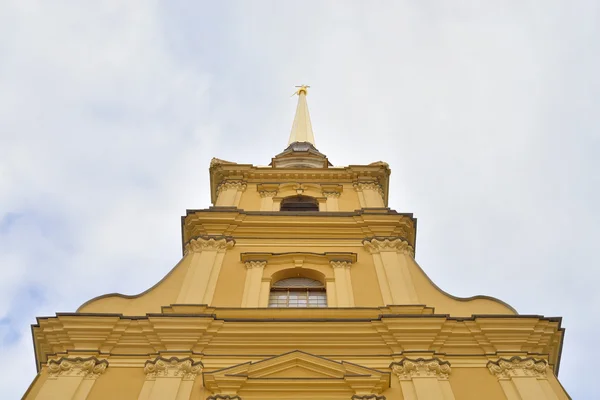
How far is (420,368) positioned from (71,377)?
7551 mm

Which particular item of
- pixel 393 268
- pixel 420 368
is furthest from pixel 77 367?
pixel 393 268

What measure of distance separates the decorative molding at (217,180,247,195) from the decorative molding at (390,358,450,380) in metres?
12.8

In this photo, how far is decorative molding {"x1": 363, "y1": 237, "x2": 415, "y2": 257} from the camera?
22062 millimetres

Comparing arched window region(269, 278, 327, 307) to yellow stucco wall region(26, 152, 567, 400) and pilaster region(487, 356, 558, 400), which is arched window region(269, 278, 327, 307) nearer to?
yellow stucco wall region(26, 152, 567, 400)

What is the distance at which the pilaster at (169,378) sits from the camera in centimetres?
1541

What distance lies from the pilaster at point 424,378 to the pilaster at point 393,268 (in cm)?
282

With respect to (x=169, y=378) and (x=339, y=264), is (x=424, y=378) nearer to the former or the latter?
(x=169, y=378)

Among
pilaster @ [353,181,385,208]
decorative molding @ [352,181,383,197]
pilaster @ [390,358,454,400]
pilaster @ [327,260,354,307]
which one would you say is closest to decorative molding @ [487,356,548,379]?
pilaster @ [390,358,454,400]

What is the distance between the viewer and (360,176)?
28781 millimetres

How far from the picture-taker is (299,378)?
15.9 metres

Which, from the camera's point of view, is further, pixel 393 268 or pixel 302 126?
pixel 302 126

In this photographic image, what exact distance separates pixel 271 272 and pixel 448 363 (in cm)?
627

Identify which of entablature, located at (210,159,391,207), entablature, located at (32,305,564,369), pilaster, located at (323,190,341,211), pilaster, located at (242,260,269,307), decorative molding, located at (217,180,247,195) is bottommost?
entablature, located at (32,305,564,369)

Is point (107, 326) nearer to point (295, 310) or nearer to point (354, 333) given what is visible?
point (295, 310)
